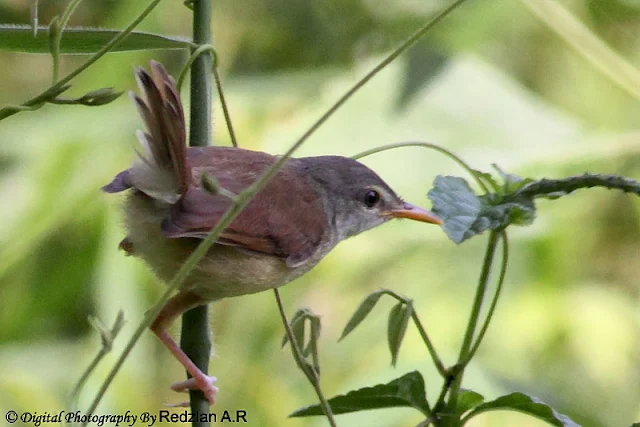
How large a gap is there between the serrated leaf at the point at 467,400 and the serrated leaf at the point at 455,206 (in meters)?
0.26

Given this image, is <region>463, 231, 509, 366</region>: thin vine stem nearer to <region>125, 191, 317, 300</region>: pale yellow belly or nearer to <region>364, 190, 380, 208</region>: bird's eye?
<region>125, 191, 317, 300</region>: pale yellow belly

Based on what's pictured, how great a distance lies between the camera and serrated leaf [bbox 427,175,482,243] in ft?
4.14

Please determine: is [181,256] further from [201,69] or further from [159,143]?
[201,69]

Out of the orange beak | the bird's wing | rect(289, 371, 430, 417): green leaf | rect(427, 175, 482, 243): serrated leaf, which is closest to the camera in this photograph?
rect(427, 175, 482, 243): serrated leaf

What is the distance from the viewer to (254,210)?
6.24 feet

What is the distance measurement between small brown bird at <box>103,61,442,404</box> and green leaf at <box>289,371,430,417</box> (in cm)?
24

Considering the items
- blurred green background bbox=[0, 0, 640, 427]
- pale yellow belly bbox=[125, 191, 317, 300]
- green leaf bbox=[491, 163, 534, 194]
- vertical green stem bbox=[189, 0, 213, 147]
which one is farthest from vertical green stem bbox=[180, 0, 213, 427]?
blurred green background bbox=[0, 0, 640, 427]

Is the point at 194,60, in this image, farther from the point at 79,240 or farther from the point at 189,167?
the point at 79,240

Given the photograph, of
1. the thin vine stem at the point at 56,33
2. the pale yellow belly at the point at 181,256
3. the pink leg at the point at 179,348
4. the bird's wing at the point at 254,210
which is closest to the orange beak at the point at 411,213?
the bird's wing at the point at 254,210

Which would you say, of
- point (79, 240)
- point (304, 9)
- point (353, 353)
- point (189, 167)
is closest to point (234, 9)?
point (304, 9)

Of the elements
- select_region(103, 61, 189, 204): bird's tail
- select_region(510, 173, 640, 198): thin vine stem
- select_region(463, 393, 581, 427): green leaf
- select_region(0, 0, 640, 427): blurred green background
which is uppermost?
select_region(510, 173, 640, 198): thin vine stem

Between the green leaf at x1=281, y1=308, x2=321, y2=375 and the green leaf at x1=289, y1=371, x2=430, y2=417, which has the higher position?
the green leaf at x1=281, y1=308, x2=321, y2=375

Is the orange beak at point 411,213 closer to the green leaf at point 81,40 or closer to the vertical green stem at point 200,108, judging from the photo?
the vertical green stem at point 200,108

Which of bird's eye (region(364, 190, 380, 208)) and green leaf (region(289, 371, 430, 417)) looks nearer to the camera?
green leaf (region(289, 371, 430, 417))
